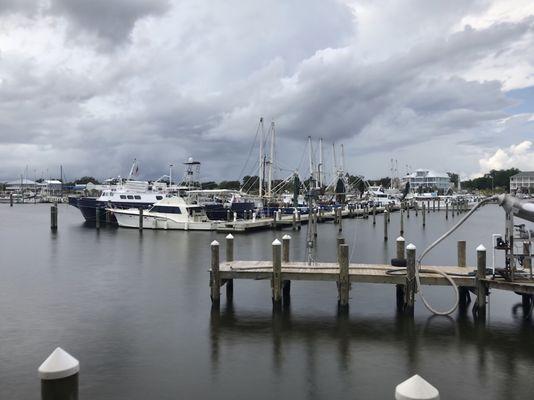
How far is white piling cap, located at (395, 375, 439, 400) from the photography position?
18.2 ft

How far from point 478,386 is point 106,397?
9645mm

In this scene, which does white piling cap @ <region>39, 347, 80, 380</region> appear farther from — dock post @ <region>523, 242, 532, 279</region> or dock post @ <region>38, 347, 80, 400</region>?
dock post @ <region>523, 242, 532, 279</region>

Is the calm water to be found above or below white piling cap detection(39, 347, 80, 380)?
below

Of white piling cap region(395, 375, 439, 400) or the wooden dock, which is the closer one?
white piling cap region(395, 375, 439, 400)

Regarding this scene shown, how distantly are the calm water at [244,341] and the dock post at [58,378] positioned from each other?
6.52 m

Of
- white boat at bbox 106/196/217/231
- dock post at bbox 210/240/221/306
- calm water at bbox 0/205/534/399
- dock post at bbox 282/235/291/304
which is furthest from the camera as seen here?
white boat at bbox 106/196/217/231

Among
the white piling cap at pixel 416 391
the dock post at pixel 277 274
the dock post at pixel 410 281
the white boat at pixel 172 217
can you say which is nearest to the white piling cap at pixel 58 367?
the white piling cap at pixel 416 391

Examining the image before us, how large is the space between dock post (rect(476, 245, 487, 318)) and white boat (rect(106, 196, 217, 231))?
4386 centimetres

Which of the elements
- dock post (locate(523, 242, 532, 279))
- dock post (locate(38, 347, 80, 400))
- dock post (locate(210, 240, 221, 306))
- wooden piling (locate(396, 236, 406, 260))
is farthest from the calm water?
dock post (locate(38, 347, 80, 400))

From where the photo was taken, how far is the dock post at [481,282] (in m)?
17.7

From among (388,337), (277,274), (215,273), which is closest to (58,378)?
(388,337)

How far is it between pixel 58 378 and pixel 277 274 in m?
13.6

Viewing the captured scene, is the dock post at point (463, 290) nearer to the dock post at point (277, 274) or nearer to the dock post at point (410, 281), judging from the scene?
the dock post at point (410, 281)

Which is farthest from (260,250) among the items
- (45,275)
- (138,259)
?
(45,275)
